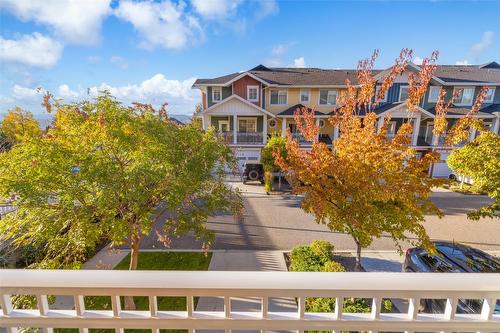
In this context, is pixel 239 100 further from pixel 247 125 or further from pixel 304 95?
pixel 304 95

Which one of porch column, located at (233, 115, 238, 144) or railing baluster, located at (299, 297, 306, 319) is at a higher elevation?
porch column, located at (233, 115, 238, 144)

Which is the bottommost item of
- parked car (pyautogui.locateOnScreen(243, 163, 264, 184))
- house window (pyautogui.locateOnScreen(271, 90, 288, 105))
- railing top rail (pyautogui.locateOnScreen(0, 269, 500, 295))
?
parked car (pyautogui.locateOnScreen(243, 163, 264, 184))

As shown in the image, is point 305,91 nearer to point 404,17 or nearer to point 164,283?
point 404,17

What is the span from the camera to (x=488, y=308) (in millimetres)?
1475

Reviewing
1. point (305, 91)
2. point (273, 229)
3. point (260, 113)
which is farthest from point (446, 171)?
point (273, 229)

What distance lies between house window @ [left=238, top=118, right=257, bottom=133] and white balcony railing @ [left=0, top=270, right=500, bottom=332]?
62.1ft

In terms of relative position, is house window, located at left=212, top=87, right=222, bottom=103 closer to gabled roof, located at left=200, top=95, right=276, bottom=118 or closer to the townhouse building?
the townhouse building

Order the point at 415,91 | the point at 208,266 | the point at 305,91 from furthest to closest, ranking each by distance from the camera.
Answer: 1. the point at 305,91
2. the point at 208,266
3. the point at 415,91

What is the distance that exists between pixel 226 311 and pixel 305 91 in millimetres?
19930

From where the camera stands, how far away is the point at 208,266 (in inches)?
282

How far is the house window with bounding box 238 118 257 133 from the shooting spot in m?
20.1

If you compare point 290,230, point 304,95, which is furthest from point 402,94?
point 290,230

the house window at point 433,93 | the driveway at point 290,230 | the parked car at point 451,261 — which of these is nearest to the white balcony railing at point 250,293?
the parked car at point 451,261

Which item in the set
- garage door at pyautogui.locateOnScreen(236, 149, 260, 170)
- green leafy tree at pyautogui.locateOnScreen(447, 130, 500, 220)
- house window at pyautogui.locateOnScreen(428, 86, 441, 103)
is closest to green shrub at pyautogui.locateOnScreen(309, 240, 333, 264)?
green leafy tree at pyautogui.locateOnScreen(447, 130, 500, 220)
